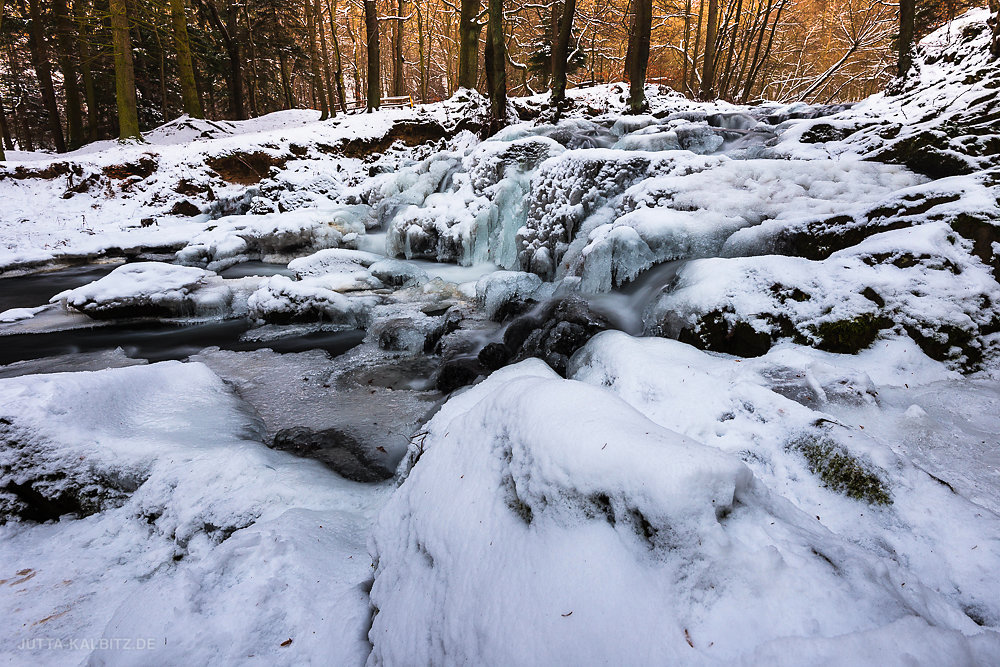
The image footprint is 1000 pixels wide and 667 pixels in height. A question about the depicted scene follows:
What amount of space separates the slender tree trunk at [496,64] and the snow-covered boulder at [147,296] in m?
8.05

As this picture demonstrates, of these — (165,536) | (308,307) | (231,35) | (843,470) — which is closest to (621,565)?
(843,470)

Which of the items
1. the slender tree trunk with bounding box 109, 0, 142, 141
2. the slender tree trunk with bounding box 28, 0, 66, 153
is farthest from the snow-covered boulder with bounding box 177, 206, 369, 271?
the slender tree trunk with bounding box 28, 0, 66, 153

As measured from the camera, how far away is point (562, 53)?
12094 mm

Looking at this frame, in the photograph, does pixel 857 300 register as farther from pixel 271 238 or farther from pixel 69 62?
pixel 69 62

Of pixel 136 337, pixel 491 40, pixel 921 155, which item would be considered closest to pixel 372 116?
pixel 491 40

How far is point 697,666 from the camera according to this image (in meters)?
1.03

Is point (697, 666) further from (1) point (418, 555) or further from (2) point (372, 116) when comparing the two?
(2) point (372, 116)

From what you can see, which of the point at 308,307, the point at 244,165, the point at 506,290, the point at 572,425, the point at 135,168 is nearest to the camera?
the point at 572,425

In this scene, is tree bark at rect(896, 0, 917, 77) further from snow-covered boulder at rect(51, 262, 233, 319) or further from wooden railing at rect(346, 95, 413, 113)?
wooden railing at rect(346, 95, 413, 113)

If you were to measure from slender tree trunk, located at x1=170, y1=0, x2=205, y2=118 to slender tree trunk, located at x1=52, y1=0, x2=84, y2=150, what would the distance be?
8.74 ft

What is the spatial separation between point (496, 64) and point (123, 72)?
11.0m

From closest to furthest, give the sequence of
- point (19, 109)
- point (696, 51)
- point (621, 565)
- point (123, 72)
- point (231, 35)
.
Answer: point (621, 565) < point (123, 72) < point (231, 35) < point (696, 51) < point (19, 109)

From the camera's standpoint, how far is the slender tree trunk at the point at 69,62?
13.1 metres

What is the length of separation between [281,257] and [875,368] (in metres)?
10.5
